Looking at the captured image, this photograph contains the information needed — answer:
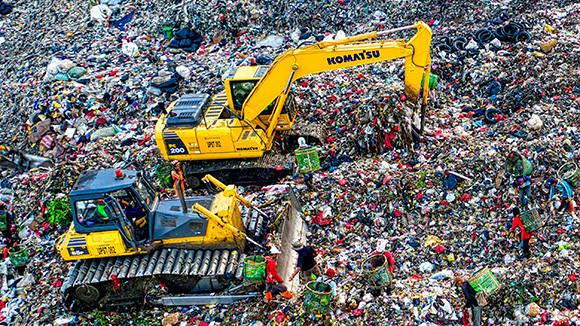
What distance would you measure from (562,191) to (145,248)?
6478 millimetres

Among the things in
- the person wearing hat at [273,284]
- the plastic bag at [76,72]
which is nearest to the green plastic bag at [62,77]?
the plastic bag at [76,72]

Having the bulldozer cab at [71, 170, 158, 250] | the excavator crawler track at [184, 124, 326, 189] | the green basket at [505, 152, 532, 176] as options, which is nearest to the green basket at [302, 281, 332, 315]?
the bulldozer cab at [71, 170, 158, 250]

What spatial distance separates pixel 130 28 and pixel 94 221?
10615 millimetres

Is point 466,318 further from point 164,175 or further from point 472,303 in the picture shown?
point 164,175

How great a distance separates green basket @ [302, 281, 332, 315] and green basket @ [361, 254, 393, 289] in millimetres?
539

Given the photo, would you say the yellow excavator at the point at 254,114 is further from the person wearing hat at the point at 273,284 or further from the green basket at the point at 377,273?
the green basket at the point at 377,273

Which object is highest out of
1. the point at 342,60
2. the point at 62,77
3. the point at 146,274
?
the point at 342,60

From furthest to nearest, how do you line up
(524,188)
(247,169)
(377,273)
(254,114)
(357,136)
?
(357,136), (247,169), (254,114), (524,188), (377,273)

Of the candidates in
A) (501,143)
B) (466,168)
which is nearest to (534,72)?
(501,143)

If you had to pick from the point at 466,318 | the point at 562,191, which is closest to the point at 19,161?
the point at 466,318

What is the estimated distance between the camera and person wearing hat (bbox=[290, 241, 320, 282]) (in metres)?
6.85

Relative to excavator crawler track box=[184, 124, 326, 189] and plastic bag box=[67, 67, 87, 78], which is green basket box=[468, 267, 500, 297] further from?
plastic bag box=[67, 67, 87, 78]

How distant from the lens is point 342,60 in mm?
8883

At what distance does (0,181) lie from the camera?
1148 cm
